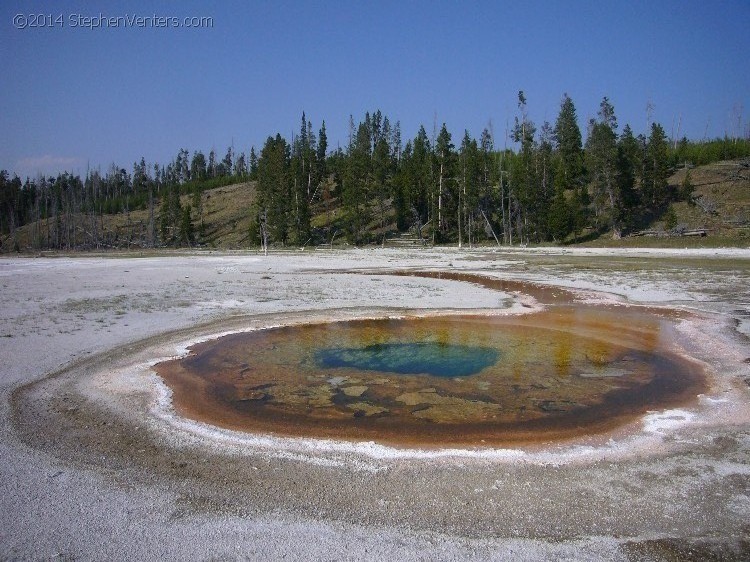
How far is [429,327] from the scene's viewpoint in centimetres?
1686

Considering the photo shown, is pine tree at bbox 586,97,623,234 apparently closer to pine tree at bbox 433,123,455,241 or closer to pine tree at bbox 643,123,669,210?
pine tree at bbox 643,123,669,210

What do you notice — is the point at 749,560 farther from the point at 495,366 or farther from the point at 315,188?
the point at 315,188

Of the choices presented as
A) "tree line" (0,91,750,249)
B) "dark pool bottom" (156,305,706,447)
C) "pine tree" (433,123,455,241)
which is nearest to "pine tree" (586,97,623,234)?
"tree line" (0,91,750,249)

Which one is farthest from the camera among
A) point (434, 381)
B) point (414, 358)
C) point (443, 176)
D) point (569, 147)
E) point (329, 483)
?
point (569, 147)

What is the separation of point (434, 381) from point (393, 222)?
69675 millimetres

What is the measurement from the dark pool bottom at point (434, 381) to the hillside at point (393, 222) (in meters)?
43.5

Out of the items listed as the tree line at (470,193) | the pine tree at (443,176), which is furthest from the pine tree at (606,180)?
the pine tree at (443,176)

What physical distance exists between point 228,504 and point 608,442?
512 centimetres

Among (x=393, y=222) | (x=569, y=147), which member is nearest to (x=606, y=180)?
(x=569, y=147)

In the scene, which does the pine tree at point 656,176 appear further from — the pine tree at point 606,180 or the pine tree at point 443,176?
the pine tree at point 443,176

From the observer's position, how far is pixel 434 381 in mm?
10969

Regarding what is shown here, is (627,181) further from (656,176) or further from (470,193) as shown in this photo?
(470,193)

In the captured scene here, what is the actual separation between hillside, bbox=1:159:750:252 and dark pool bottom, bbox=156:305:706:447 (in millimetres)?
43487

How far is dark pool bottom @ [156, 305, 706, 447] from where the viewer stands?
27.3 feet
